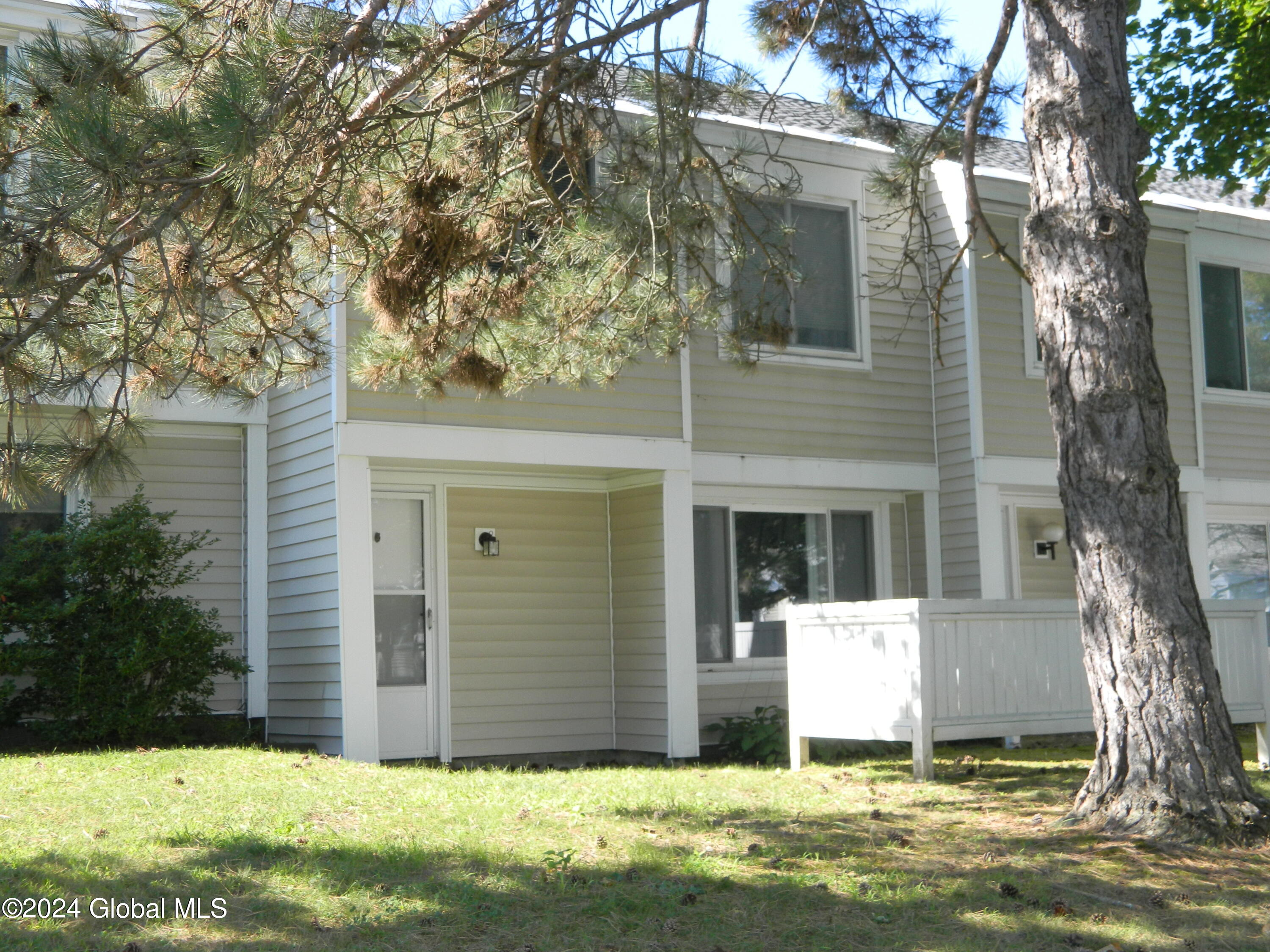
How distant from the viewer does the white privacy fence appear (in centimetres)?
845

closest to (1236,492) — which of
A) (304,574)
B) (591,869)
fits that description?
(304,574)

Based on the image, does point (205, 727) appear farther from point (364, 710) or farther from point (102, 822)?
point (102, 822)

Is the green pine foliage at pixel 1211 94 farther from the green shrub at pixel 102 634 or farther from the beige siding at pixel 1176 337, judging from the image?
the green shrub at pixel 102 634

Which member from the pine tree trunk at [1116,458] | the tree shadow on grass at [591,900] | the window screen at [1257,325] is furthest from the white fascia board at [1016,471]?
the tree shadow on grass at [591,900]

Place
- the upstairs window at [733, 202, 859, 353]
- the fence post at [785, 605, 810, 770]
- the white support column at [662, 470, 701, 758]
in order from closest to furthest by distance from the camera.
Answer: the fence post at [785, 605, 810, 770] < the white support column at [662, 470, 701, 758] < the upstairs window at [733, 202, 859, 353]

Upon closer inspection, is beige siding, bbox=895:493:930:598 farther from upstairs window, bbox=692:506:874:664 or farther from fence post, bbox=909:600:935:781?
fence post, bbox=909:600:935:781

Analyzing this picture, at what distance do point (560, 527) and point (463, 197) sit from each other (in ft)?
15.4

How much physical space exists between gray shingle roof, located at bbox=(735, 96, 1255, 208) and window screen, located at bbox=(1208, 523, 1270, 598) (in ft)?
12.3

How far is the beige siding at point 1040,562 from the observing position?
13.1 m

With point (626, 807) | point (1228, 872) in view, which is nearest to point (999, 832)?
point (1228, 872)

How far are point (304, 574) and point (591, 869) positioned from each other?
18.0 feet

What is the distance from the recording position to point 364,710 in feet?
31.4

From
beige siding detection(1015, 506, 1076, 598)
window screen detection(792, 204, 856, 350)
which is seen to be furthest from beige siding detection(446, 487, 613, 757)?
beige siding detection(1015, 506, 1076, 598)

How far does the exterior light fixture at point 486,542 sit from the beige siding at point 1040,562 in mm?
5263
